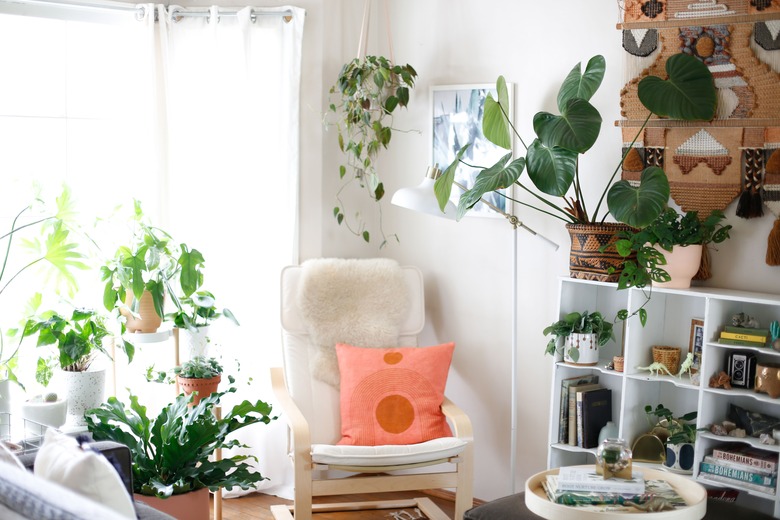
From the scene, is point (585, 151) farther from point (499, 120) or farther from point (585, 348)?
point (585, 348)

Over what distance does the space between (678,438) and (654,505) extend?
0.66m

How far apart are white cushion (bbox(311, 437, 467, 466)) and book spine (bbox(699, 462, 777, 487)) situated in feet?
2.69

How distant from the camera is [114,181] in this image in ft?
11.8

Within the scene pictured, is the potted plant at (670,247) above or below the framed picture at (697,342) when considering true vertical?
above

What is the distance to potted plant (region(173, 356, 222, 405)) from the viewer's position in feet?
10.5

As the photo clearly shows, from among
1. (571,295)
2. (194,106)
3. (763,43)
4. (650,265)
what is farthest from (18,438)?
(763,43)

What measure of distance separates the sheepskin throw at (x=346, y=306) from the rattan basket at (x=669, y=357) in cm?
106

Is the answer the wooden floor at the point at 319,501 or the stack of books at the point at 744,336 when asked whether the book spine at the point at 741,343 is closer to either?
the stack of books at the point at 744,336

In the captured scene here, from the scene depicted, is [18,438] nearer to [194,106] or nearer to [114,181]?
[114,181]

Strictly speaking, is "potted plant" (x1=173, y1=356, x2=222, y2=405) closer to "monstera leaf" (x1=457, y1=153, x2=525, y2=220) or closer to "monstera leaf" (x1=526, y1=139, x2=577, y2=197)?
"monstera leaf" (x1=457, y1=153, x2=525, y2=220)

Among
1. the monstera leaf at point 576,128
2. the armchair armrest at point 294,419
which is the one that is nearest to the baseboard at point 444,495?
the armchair armrest at point 294,419

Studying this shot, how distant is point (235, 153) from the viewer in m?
3.58

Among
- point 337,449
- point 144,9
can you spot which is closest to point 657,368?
point 337,449

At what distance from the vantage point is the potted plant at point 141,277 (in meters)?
3.15
